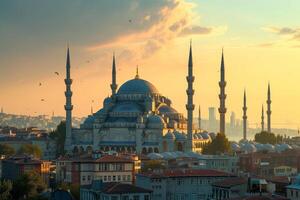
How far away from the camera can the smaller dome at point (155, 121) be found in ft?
293

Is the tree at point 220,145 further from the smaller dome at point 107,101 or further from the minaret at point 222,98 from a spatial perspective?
the smaller dome at point 107,101

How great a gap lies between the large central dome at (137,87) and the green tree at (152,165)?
31289 millimetres

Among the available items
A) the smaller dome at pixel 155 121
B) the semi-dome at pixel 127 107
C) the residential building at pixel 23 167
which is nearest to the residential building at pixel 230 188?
the residential building at pixel 23 167

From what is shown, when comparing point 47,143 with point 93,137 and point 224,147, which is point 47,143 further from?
point 224,147

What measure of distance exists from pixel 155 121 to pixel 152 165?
2671 cm

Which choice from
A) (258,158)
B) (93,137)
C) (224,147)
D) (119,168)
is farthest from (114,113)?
(119,168)

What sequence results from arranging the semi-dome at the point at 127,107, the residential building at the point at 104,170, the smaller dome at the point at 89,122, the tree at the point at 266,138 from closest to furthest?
the residential building at the point at 104,170 < the smaller dome at the point at 89,122 < the semi-dome at the point at 127,107 < the tree at the point at 266,138

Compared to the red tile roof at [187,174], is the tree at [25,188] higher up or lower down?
lower down

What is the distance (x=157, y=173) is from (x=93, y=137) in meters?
41.4

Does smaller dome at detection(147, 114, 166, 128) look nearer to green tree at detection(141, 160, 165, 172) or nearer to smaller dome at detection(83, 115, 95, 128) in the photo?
smaller dome at detection(83, 115, 95, 128)

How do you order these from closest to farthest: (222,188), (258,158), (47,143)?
1. (222,188)
2. (258,158)
3. (47,143)

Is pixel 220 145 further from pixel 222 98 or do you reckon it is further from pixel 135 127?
pixel 135 127

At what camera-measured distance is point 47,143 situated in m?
99.1

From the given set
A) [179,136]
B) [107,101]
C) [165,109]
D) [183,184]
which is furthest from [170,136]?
[183,184]
